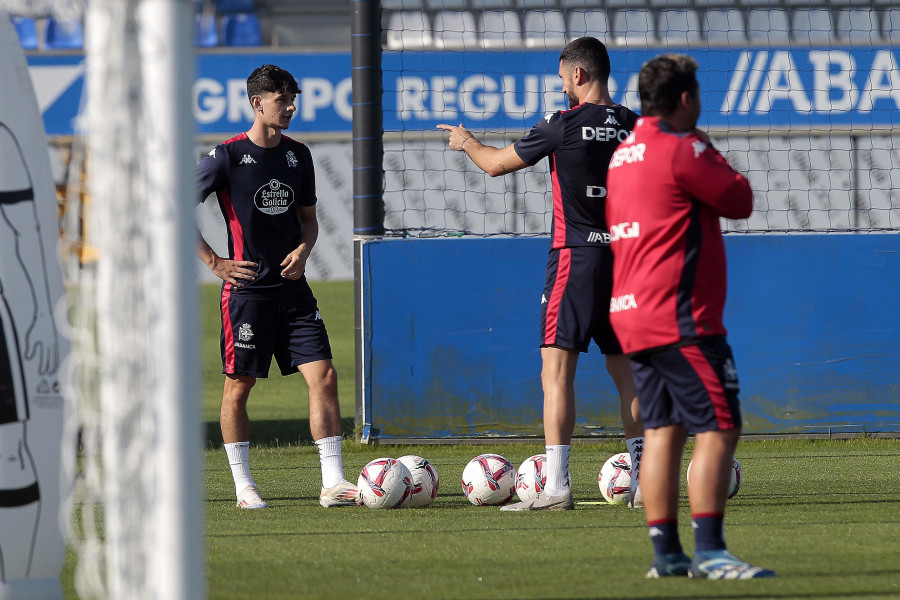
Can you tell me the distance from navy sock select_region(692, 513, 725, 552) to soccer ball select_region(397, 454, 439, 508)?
213 cm

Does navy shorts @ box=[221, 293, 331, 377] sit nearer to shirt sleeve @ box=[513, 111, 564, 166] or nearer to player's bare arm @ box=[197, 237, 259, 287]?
player's bare arm @ box=[197, 237, 259, 287]

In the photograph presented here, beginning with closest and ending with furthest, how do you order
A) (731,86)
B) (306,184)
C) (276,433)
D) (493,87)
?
(306,184) < (276,433) < (731,86) < (493,87)

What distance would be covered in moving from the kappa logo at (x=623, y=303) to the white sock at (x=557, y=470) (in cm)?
165

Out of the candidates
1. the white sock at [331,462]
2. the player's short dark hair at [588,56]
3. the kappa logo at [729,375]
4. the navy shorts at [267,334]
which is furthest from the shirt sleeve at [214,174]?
the kappa logo at [729,375]

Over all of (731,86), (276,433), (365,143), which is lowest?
(276,433)

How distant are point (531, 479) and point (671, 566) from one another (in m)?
1.91

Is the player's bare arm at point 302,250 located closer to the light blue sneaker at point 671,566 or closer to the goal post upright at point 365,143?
the goal post upright at point 365,143

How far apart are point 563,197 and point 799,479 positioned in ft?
6.96

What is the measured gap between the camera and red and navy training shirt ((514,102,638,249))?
5656 millimetres

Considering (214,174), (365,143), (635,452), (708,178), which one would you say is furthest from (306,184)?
(708,178)

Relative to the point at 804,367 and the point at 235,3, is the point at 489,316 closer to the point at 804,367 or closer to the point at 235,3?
the point at 804,367

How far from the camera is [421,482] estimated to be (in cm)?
588

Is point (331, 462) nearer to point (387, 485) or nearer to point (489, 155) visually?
point (387, 485)

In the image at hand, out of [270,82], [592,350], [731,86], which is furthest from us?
[731,86]
